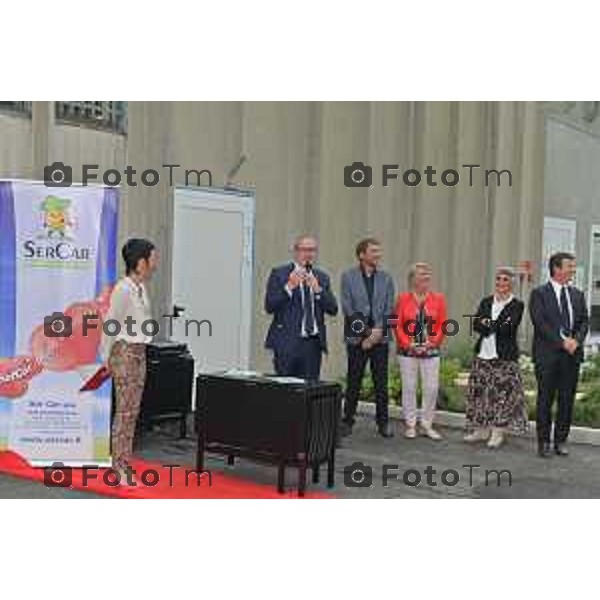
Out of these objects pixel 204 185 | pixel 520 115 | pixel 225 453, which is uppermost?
pixel 520 115

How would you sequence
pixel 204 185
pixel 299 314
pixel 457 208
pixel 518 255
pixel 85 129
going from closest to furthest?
1. pixel 299 314
2. pixel 85 129
3. pixel 204 185
4. pixel 457 208
5. pixel 518 255

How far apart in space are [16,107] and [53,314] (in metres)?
1.91

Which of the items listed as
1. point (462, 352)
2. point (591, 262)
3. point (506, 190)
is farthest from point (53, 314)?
point (591, 262)

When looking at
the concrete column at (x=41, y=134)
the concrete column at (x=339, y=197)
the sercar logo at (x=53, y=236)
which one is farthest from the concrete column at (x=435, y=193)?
the sercar logo at (x=53, y=236)

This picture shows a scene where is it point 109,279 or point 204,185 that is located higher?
point 204,185

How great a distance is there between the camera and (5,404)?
259 inches

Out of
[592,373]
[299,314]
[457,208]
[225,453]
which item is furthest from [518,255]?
[225,453]

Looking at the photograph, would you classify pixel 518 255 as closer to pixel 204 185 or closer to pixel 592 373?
pixel 592 373

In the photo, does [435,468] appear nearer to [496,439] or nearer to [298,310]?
[496,439]

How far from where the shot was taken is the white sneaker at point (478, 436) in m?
8.30

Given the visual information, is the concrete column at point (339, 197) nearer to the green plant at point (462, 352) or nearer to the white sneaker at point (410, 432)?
the green plant at point (462, 352)

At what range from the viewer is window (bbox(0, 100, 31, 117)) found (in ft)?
24.0

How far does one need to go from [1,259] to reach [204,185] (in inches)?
125

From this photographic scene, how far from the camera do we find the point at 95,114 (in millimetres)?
8141
